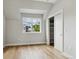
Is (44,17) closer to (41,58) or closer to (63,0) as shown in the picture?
(63,0)

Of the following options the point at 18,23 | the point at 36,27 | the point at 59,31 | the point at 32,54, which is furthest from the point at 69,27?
the point at 18,23

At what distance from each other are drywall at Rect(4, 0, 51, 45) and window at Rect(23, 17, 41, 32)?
1.08 ft

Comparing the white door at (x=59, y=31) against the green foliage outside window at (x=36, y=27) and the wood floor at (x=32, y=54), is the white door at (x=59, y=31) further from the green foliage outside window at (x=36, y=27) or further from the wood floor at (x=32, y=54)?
the green foliage outside window at (x=36, y=27)

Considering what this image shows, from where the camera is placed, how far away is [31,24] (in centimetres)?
639

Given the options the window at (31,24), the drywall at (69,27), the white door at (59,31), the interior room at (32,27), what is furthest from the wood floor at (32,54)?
the window at (31,24)

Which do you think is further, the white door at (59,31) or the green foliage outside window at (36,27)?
the green foliage outside window at (36,27)

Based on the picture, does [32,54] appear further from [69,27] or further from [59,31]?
[69,27]

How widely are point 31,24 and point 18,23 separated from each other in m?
0.99

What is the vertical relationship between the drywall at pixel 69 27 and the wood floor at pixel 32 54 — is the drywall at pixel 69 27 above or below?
above

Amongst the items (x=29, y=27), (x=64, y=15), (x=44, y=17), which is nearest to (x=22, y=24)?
(x=29, y=27)

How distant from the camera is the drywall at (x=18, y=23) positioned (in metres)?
4.72

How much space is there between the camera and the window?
20.6 feet

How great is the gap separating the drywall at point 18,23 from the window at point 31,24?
330mm

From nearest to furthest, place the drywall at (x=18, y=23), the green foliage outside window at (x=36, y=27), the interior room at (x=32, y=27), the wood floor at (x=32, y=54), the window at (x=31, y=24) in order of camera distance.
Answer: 1. the wood floor at (x=32, y=54)
2. the interior room at (x=32, y=27)
3. the drywall at (x=18, y=23)
4. the window at (x=31, y=24)
5. the green foliage outside window at (x=36, y=27)
